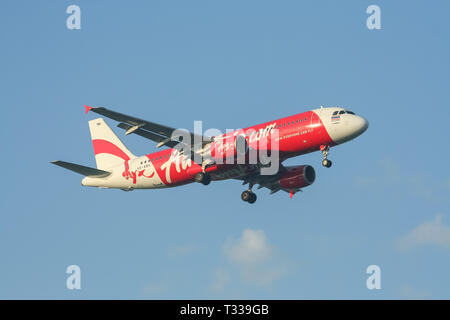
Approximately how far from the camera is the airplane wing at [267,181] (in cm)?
7044

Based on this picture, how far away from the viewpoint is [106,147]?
7612 cm

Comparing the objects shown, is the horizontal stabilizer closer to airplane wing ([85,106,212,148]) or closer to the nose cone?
airplane wing ([85,106,212,148])

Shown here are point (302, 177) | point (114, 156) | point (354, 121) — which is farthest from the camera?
point (114, 156)

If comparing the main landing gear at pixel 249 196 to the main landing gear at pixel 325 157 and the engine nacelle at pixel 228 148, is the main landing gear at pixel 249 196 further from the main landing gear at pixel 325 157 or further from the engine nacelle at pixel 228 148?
the main landing gear at pixel 325 157

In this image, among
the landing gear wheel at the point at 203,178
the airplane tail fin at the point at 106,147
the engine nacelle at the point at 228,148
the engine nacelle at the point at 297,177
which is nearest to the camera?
the engine nacelle at the point at 228,148

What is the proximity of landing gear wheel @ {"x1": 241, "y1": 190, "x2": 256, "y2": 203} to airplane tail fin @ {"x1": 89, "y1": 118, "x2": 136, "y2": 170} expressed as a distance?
1154cm

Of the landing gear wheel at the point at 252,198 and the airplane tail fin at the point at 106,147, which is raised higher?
the airplane tail fin at the point at 106,147

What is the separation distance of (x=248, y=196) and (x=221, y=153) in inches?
306

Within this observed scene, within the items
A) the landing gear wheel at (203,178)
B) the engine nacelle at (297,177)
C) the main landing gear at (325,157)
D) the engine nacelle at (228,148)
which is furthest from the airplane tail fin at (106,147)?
the main landing gear at (325,157)

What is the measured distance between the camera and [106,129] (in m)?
77.8

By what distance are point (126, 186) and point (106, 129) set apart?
884cm

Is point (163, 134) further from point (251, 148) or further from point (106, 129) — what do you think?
point (106, 129)

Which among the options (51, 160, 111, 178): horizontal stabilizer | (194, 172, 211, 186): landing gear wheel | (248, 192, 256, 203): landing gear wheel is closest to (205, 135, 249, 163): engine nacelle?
(194, 172, 211, 186): landing gear wheel
